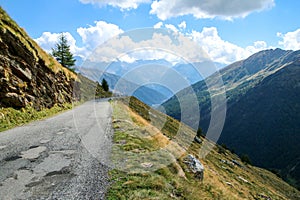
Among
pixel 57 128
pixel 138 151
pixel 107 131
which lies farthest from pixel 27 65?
pixel 138 151

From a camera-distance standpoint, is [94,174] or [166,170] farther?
[166,170]

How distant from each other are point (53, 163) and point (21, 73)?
20.1 metres

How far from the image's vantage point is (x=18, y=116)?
26.8 m

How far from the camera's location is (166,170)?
47.8 ft

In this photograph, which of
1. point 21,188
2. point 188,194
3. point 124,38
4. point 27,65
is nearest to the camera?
point 21,188

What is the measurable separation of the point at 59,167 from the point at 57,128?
1174 centimetres

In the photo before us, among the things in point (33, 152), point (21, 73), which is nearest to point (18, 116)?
point (21, 73)

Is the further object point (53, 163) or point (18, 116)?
point (18, 116)

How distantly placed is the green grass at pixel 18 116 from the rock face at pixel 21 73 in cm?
70

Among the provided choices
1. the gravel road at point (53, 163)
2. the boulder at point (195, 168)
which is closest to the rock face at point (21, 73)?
the gravel road at point (53, 163)

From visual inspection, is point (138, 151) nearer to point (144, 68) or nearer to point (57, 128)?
point (144, 68)

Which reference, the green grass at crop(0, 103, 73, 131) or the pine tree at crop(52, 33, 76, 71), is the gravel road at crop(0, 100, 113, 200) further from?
the pine tree at crop(52, 33, 76, 71)

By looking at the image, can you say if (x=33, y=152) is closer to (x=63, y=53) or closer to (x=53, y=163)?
(x=53, y=163)

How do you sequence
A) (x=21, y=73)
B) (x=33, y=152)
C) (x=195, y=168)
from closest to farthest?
1. (x=33, y=152)
2. (x=195, y=168)
3. (x=21, y=73)
